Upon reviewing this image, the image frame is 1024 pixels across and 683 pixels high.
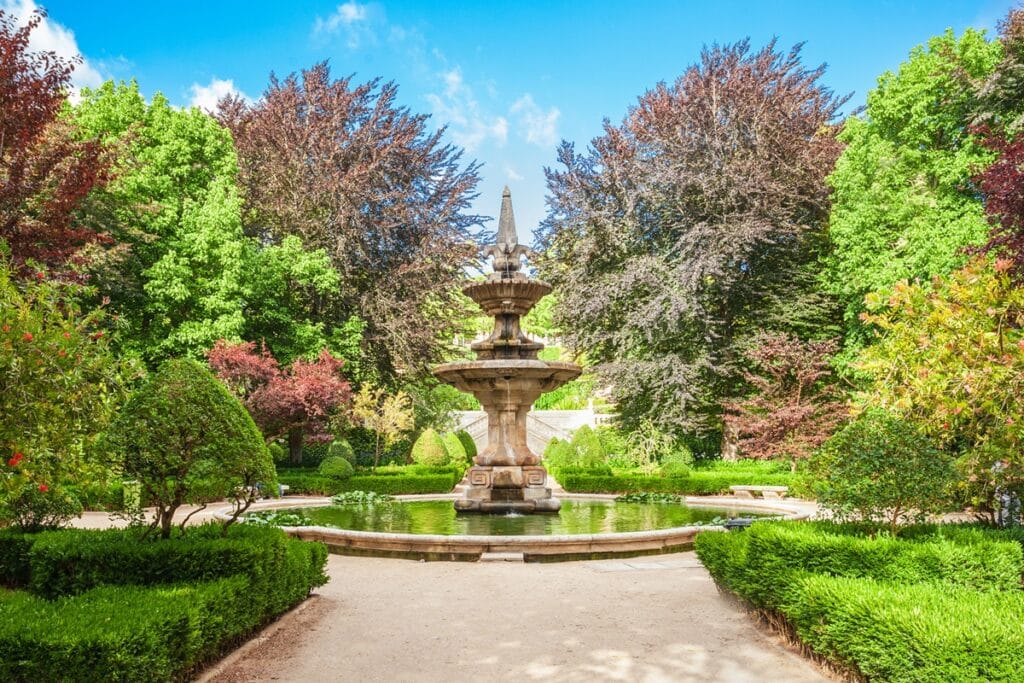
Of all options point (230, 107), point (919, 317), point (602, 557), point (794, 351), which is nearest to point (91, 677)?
point (602, 557)

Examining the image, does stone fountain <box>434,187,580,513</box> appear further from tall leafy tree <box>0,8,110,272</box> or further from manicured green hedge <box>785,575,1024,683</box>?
manicured green hedge <box>785,575,1024,683</box>

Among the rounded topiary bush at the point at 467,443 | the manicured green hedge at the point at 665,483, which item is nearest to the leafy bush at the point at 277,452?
the rounded topiary bush at the point at 467,443

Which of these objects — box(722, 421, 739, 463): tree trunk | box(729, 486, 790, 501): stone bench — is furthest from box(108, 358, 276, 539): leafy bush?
box(722, 421, 739, 463): tree trunk

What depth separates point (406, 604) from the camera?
7.30 m

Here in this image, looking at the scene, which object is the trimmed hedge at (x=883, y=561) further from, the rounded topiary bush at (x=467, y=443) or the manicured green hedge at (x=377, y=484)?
the rounded topiary bush at (x=467, y=443)

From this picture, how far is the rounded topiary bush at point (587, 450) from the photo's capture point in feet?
78.8

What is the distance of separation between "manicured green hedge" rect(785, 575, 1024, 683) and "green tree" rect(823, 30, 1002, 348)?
17.5 meters

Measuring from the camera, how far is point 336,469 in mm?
20406

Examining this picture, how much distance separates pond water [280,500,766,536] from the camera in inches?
438

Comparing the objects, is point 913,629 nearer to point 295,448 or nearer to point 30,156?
point 30,156

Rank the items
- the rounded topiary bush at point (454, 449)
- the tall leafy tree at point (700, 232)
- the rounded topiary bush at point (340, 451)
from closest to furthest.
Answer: the rounded topiary bush at point (340, 451) < the tall leafy tree at point (700, 232) < the rounded topiary bush at point (454, 449)

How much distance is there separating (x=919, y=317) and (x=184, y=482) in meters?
10.4

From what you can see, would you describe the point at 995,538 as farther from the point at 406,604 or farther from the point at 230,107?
the point at 230,107

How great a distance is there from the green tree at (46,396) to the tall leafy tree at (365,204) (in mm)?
19794
